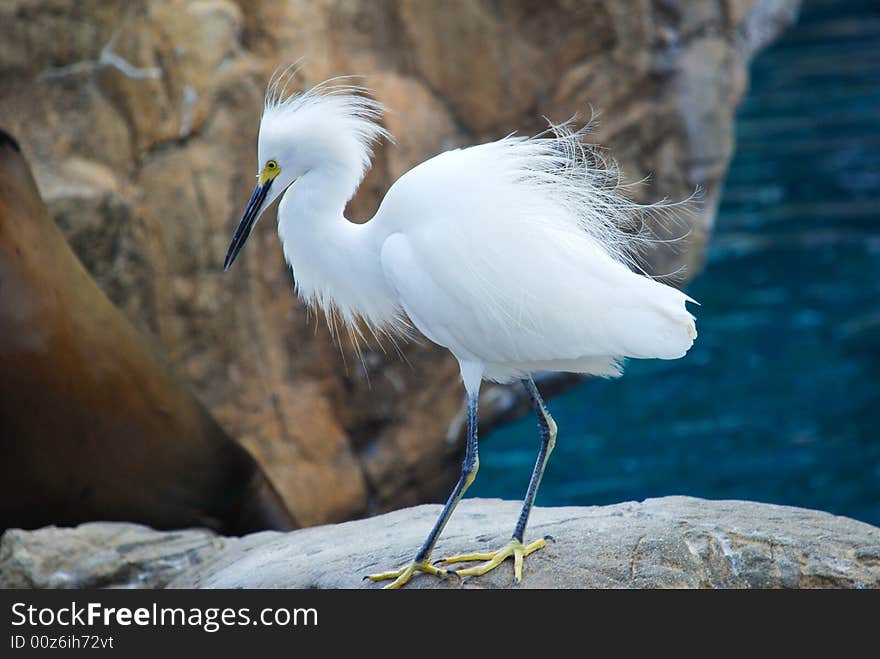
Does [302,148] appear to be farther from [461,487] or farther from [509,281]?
[461,487]

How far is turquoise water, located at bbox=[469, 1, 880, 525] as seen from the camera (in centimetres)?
509

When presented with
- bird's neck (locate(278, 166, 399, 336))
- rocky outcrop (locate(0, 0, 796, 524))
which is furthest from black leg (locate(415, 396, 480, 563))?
rocky outcrop (locate(0, 0, 796, 524))

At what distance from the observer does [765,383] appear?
566 centimetres

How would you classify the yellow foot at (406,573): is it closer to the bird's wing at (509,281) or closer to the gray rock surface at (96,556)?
the bird's wing at (509,281)

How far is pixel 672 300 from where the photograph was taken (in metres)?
2.35

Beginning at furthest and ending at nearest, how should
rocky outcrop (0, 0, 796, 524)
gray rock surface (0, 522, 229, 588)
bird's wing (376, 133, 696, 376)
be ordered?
rocky outcrop (0, 0, 796, 524)
gray rock surface (0, 522, 229, 588)
bird's wing (376, 133, 696, 376)

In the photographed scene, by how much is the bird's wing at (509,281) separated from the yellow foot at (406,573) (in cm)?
49

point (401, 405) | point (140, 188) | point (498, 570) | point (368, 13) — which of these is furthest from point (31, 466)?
point (368, 13)

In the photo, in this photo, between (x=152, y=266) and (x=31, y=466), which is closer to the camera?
(x=31, y=466)

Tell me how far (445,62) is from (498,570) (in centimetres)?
271

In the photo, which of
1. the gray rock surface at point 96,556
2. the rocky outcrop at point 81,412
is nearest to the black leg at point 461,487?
the gray rock surface at point 96,556

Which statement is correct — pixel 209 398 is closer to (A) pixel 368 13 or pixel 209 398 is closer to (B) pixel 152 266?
(B) pixel 152 266

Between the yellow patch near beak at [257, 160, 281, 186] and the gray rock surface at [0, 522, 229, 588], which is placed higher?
the yellow patch near beak at [257, 160, 281, 186]

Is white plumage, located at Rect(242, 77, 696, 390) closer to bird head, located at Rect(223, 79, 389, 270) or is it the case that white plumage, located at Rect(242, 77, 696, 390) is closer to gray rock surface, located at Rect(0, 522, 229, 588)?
bird head, located at Rect(223, 79, 389, 270)
